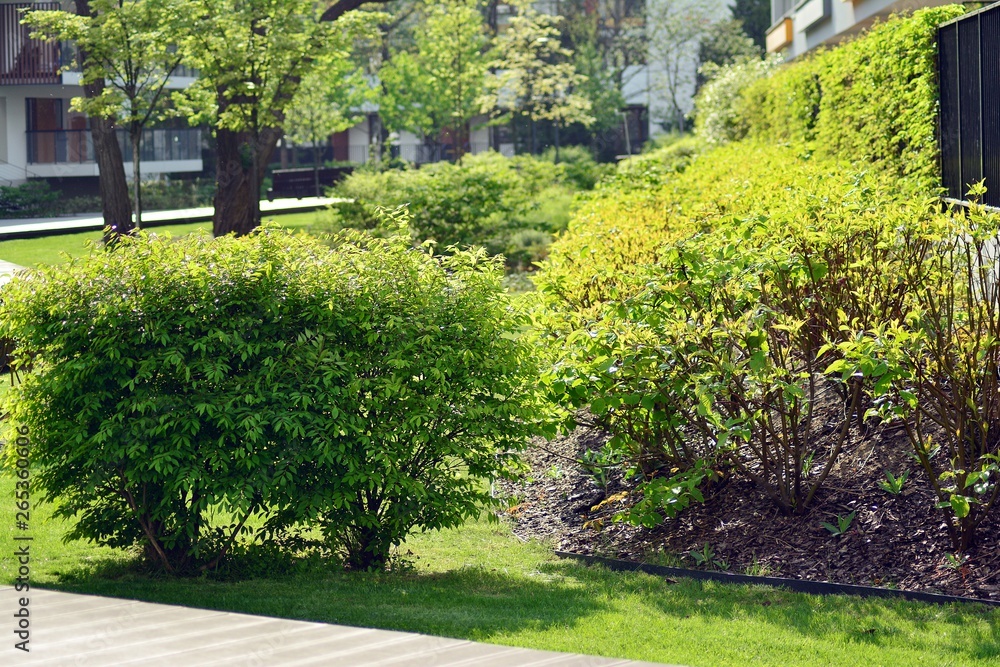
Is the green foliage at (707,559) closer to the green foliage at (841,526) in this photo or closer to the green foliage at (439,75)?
the green foliage at (841,526)

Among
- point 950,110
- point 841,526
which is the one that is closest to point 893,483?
point 841,526

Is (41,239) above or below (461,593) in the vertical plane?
above

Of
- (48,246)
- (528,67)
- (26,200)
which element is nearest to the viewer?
(48,246)

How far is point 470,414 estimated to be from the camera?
636 centimetres

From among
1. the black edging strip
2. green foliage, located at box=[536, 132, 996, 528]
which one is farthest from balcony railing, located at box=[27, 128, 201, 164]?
the black edging strip

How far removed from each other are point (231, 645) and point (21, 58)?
37102 mm

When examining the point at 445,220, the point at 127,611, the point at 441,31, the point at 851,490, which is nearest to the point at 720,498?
the point at 851,490

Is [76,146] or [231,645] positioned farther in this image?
[76,146]

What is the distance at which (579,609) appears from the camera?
550 cm

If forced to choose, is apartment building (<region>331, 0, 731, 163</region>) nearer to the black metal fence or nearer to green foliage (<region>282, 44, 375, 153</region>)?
green foliage (<region>282, 44, 375, 153</region>)

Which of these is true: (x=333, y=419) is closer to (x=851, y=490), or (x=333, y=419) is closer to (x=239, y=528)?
(x=239, y=528)

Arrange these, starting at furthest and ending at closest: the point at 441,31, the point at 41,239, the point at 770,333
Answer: the point at 441,31 < the point at 41,239 < the point at 770,333

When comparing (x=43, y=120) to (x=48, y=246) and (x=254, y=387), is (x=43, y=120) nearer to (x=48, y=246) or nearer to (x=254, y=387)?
(x=48, y=246)

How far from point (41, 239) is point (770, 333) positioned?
22.9 metres
